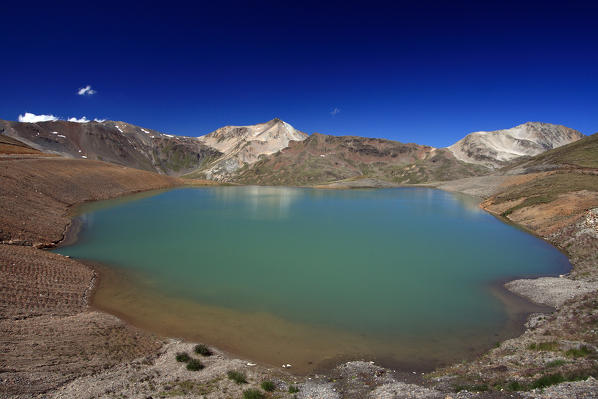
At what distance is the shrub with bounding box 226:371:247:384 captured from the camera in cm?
1160

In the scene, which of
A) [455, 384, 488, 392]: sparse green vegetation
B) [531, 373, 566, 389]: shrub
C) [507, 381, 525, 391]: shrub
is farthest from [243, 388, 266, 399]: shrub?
[531, 373, 566, 389]: shrub

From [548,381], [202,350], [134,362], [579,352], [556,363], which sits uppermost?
[548,381]

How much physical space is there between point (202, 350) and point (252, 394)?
425 centimetres

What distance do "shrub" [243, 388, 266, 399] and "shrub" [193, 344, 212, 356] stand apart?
3751 mm

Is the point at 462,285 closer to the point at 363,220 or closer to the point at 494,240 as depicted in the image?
the point at 494,240

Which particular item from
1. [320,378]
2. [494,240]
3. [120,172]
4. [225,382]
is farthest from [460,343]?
[120,172]

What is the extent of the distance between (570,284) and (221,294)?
23.2 meters

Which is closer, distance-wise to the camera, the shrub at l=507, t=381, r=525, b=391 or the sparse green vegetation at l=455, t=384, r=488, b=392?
the shrub at l=507, t=381, r=525, b=391

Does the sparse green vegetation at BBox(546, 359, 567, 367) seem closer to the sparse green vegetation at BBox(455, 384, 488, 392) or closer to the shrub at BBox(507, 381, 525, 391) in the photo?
the shrub at BBox(507, 381, 525, 391)

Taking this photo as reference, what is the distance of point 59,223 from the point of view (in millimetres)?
39812

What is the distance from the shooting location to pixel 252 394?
10609 millimetres

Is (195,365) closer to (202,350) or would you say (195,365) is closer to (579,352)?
(202,350)

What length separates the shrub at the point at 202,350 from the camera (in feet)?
45.5

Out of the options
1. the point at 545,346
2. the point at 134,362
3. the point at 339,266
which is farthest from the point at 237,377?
the point at 339,266
